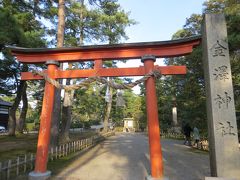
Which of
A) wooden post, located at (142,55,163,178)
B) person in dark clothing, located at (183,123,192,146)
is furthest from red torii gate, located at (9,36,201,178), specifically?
person in dark clothing, located at (183,123,192,146)

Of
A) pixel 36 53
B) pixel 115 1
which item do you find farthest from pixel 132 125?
pixel 36 53

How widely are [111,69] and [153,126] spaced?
2293mm

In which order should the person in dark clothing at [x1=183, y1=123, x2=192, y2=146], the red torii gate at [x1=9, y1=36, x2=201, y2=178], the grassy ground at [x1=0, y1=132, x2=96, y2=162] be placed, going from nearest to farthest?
the red torii gate at [x1=9, y1=36, x2=201, y2=178], the grassy ground at [x1=0, y1=132, x2=96, y2=162], the person in dark clothing at [x1=183, y1=123, x2=192, y2=146]

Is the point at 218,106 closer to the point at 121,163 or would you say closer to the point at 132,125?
the point at 121,163

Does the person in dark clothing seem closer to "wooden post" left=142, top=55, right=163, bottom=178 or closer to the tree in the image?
"wooden post" left=142, top=55, right=163, bottom=178

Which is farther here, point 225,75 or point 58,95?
point 58,95

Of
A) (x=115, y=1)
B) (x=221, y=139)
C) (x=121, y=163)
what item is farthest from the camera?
(x=115, y=1)

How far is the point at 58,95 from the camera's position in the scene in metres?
13.3

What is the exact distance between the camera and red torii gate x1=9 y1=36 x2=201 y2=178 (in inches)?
295

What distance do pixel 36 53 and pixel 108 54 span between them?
2.58 metres

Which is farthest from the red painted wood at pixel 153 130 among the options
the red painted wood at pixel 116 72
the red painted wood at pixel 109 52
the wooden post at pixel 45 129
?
the wooden post at pixel 45 129

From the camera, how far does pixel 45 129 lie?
795 centimetres

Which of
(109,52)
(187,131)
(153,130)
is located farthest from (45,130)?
(187,131)

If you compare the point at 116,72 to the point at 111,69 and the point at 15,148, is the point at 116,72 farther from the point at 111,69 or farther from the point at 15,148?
the point at 15,148
